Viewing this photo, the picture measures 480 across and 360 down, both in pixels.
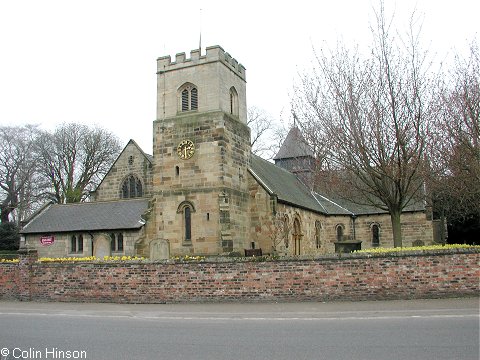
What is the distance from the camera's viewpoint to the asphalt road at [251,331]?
7.91 metres

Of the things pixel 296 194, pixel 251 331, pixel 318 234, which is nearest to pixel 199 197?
pixel 296 194

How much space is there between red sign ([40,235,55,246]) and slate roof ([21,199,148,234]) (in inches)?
14.7

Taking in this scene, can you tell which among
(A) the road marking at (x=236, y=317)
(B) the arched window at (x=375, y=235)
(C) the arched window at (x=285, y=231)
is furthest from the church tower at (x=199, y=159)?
(B) the arched window at (x=375, y=235)

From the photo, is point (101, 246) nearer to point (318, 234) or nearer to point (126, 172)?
point (126, 172)

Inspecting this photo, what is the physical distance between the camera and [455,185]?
22.3 m

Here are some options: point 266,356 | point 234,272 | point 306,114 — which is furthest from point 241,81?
point 266,356

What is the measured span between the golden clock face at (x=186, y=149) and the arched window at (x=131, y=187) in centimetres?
977

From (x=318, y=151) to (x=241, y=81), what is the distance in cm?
1055

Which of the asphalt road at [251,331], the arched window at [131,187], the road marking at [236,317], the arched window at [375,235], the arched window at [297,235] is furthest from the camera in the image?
the arched window at [375,235]

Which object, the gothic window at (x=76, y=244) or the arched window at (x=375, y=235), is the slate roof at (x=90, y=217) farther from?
the arched window at (x=375, y=235)

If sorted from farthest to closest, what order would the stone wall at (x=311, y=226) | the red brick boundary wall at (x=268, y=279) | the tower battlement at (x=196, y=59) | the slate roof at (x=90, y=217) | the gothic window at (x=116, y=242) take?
the slate roof at (x=90, y=217) → the gothic window at (x=116, y=242) → the stone wall at (x=311, y=226) → the tower battlement at (x=196, y=59) → the red brick boundary wall at (x=268, y=279)

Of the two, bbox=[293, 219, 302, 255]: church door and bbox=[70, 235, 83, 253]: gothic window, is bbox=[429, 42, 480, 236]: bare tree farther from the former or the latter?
bbox=[70, 235, 83, 253]: gothic window

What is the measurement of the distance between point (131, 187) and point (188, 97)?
11.2m

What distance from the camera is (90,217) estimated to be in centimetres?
2994
